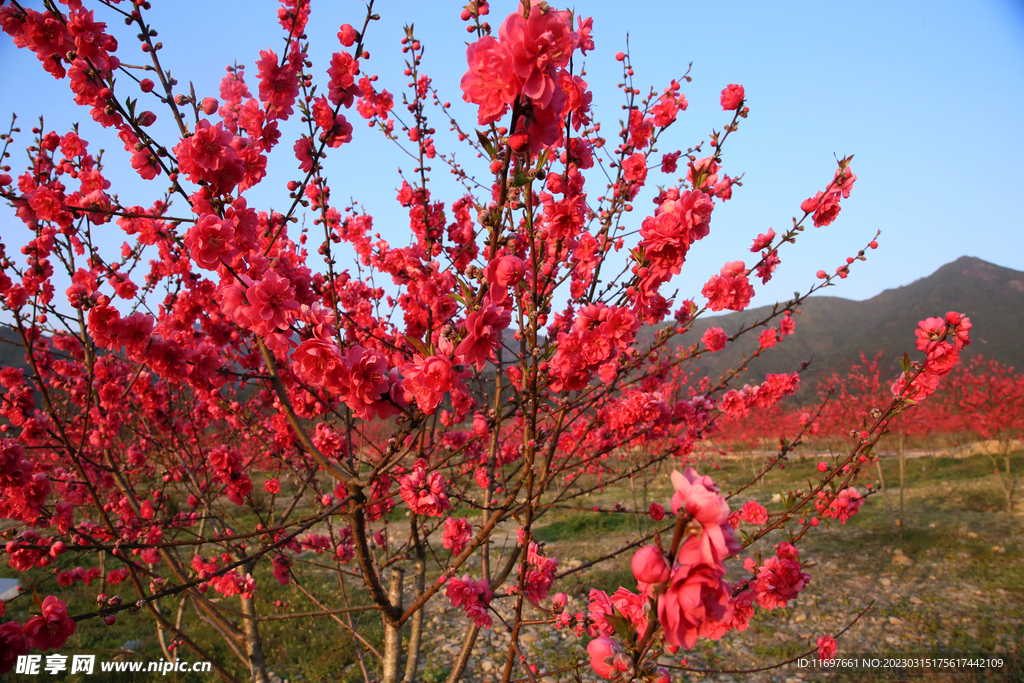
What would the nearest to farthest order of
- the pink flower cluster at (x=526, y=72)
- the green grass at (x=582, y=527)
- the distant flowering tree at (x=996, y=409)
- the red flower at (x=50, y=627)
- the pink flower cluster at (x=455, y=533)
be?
the pink flower cluster at (x=526, y=72)
the red flower at (x=50, y=627)
the pink flower cluster at (x=455, y=533)
the distant flowering tree at (x=996, y=409)
the green grass at (x=582, y=527)

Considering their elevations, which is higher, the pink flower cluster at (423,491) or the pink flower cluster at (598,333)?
the pink flower cluster at (598,333)

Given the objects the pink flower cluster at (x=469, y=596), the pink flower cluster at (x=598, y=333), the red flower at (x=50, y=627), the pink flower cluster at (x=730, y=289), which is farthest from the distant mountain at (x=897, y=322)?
the red flower at (x=50, y=627)

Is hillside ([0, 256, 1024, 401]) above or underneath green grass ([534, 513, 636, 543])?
above

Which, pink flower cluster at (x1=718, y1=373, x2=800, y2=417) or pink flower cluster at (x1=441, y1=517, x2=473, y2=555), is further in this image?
pink flower cluster at (x1=718, y1=373, x2=800, y2=417)

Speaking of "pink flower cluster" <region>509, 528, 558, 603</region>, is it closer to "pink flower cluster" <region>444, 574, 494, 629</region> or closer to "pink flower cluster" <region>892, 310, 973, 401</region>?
"pink flower cluster" <region>444, 574, 494, 629</region>

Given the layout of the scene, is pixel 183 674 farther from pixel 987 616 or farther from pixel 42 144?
pixel 987 616

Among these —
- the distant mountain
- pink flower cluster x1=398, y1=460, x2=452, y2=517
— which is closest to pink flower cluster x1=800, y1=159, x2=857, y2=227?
pink flower cluster x1=398, y1=460, x2=452, y2=517

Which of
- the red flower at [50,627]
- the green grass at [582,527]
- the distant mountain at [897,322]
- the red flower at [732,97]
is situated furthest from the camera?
the distant mountain at [897,322]

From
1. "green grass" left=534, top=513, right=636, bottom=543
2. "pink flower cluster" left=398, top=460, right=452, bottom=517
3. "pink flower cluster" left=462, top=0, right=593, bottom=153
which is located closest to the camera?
"pink flower cluster" left=462, top=0, right=593, bottom=153

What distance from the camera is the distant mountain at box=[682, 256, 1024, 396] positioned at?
179 ft

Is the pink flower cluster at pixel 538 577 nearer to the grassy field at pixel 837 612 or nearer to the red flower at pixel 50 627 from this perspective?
the red flower at pixel 50 627

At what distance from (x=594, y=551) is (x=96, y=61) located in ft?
33.7

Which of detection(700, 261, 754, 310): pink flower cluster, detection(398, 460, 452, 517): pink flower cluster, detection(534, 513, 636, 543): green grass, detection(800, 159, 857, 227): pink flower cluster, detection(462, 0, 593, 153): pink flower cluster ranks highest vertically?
detection(800, 159, 857, 227): pink flower cluster

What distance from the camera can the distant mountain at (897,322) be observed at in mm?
54438
